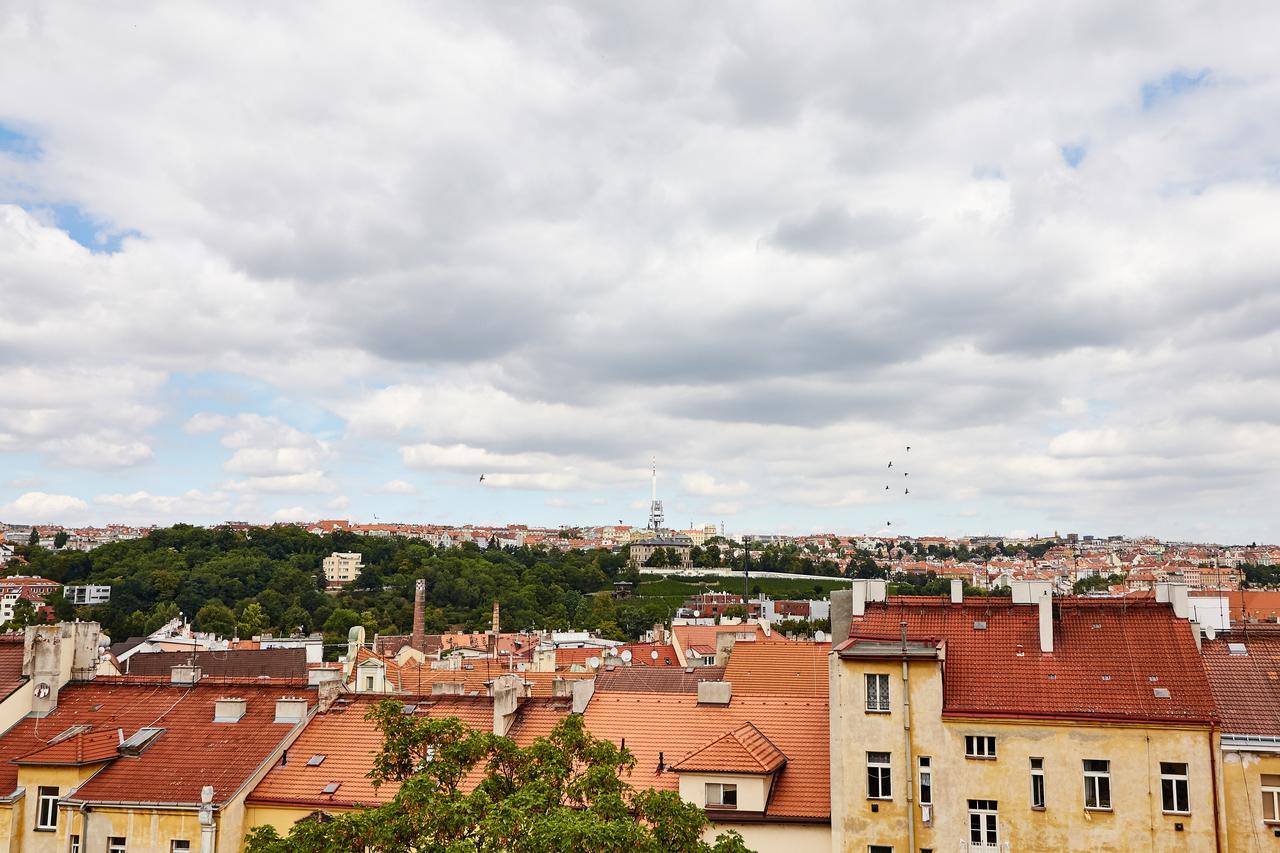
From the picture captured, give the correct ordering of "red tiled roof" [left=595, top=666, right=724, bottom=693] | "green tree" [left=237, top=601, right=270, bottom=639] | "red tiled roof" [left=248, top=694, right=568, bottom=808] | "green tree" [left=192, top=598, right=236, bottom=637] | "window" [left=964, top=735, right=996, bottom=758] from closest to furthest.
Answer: "window" [left=964, top=735, right=996, bottom=758] → "red tiled roof" [left=248, top=694, right=568, bottom=808] → "red tiled roof" [left=595, top=666, right=724, bottom=693] → "green tree" [left=192, top=598, right=236, bottom=637] → "green tree" [left=237, top=601, right=270, bottom=639]

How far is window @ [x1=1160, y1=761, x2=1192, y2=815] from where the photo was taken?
25641mm

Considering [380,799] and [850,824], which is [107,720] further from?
[850,824]

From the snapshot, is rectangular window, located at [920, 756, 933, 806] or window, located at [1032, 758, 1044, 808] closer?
window, located at [1032, 758, 1044, 808]

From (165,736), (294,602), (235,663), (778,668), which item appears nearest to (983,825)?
(165,736)

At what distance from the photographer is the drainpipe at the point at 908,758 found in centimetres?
2673

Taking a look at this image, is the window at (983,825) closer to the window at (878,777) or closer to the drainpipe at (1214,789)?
the window at (878,777)

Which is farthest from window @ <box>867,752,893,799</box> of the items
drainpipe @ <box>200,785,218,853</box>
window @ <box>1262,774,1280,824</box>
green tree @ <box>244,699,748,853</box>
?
drainpipe @ <box>200,785,218,853</box>

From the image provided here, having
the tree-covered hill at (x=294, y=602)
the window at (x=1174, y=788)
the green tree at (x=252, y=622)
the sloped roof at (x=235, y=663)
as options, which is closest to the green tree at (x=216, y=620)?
the tree-covered hill at (x=294, y=602)

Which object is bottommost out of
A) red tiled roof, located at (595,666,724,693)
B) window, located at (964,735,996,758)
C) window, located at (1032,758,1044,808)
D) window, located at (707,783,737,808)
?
window, located at (707,783,737,808)

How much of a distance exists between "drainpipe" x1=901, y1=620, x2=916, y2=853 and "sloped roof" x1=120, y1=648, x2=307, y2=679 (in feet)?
205

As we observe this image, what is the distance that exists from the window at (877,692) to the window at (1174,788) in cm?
674

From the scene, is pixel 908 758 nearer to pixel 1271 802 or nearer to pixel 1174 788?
pixel 1174 788

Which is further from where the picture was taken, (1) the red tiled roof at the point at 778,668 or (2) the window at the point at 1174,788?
(1) the red tiled roof at the point at 778,668

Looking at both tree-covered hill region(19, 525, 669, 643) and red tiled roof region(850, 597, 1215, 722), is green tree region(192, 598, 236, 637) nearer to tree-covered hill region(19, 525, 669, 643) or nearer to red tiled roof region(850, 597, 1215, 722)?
tree-covered hill region(19, 525, 669, 643)
